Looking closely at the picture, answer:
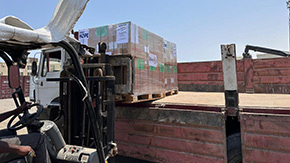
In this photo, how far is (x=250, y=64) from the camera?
7.06 m

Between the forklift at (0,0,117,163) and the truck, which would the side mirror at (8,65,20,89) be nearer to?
the forklift at (0,0,117,163)

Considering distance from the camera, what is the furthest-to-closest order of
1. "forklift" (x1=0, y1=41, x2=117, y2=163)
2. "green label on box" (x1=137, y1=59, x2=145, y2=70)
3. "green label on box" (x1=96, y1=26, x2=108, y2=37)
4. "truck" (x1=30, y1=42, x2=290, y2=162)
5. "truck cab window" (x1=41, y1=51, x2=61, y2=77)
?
1. "truck cab window" (x1=41, y1=51, x2=61, y2=77)
2. "green label on box" (x1=96, y1=26, x2=108, y2=37)
3. "green label on box" (x1=137, y1=59, x2=145, y2=70)
4. "truck" (x1=30, y1=42, x2=290, y2=162)
5. "forklift" (x1=0, y1=41, x2=117, y2=163)

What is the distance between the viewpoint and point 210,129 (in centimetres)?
315

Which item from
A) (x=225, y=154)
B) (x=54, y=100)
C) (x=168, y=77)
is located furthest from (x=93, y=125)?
(x=54, y=100)

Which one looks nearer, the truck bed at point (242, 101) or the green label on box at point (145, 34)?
the truck bed at point (242, 101)

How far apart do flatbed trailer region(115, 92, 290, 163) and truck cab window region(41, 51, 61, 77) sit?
2.49 meters

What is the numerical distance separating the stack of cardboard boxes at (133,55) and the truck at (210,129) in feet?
1.86

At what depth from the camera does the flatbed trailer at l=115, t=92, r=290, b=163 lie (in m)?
2.79

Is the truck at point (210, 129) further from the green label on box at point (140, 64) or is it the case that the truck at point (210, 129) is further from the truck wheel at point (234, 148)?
the green label on box at point (140, 64)

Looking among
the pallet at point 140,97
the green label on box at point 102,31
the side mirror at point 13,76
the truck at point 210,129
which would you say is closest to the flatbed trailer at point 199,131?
the truck at point 210,129

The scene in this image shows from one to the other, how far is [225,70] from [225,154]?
1.33 metres

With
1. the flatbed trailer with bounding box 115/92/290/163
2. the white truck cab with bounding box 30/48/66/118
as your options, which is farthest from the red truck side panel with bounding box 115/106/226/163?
Result: the white truck cab with bounding box 30/48/66/118

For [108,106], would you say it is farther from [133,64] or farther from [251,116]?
[251,116]

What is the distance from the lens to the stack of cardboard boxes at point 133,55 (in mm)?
3318
